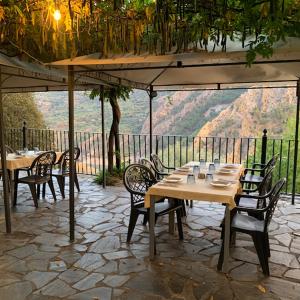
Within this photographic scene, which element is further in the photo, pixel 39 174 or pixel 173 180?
pixel 39 174

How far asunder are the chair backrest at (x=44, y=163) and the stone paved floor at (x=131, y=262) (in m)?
0.77

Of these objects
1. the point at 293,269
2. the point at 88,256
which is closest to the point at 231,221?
the point at 293,269

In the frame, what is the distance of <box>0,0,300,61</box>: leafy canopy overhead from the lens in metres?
2.11

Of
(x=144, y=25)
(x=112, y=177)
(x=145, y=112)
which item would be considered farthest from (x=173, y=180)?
(x=145, y=112)

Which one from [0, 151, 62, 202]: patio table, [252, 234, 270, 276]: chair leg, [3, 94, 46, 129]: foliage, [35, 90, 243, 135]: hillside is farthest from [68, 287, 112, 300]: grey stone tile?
[35, 90, 243, 135]: hillside

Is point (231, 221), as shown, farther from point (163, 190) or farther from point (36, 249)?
point (36, 249)

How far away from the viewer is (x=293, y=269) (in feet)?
9.84

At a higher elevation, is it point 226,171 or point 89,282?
point 226,171

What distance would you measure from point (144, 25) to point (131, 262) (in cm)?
247

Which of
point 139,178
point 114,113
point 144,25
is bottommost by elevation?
point 139,178

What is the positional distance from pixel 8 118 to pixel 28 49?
833cm

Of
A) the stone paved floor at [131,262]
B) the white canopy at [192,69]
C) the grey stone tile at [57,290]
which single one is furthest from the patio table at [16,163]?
the grey stone tile at [57,290]

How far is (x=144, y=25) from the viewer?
341cm

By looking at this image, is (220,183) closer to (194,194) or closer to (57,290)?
(194,194)
